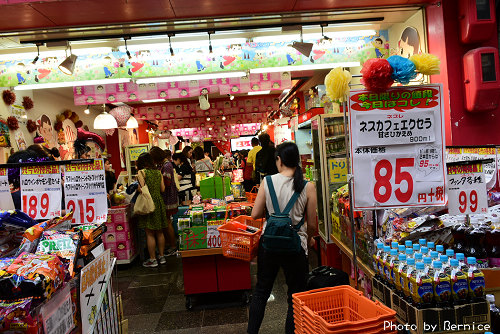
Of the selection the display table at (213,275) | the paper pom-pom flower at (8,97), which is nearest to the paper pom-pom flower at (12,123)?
the paper pom-pom flower at (8,97)

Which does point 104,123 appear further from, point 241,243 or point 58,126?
point 241,243

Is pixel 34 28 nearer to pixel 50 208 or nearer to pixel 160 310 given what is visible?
pixel 50 208

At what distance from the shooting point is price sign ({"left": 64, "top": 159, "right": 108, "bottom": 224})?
2850 mm

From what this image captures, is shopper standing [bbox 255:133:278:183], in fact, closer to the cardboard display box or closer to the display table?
the display table

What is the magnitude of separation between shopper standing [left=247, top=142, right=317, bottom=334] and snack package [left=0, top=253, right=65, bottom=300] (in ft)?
6.11

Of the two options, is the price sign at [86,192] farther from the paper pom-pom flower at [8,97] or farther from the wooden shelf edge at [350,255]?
the paper pom-pom flower at [8,97]

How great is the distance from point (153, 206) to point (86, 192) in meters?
3.50

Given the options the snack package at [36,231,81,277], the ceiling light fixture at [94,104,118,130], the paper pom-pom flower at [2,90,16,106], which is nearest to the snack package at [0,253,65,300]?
the snack package at [36,231,81,277]

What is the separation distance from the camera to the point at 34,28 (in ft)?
Result: 15.5

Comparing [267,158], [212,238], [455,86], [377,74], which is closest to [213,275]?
[212,238]

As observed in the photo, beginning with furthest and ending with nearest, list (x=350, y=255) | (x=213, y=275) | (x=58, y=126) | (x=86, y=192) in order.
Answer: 1. (x=58, y=126)
2. (x=213, y=275)
3. (x=350, y=255)
4. (x=86, y=192)

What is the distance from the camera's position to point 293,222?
325 centimetres

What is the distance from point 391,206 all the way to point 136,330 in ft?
10.3

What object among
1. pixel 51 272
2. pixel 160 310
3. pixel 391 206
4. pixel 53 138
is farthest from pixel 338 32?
pixel 53 138
